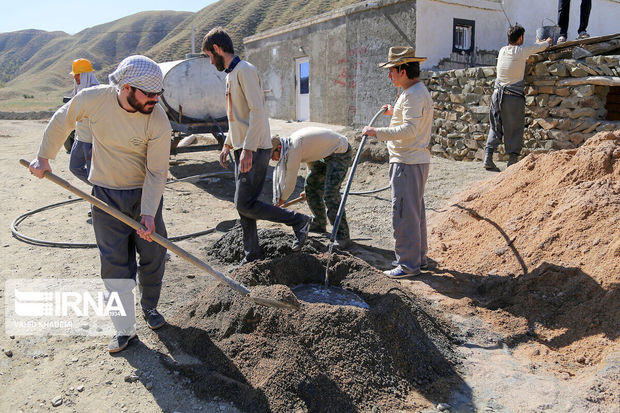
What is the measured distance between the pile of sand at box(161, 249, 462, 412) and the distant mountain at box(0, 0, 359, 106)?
36012 mm

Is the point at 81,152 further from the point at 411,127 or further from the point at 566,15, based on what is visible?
the point at 566,15

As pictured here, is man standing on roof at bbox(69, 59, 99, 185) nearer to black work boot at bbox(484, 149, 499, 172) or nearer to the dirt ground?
the dirt ground

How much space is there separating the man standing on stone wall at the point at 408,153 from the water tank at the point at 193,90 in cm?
485

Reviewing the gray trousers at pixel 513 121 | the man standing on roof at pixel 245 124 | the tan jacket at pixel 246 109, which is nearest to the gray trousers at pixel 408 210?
the man standing on roof at pixel 245 124

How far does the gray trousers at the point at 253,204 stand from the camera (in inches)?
156

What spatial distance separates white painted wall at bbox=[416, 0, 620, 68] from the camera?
1053 cm

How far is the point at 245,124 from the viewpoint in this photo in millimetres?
3918

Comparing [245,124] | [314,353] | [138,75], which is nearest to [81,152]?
[245,124]

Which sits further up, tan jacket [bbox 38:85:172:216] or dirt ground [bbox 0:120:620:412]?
tan jacket [bbox 38:85:172:216]

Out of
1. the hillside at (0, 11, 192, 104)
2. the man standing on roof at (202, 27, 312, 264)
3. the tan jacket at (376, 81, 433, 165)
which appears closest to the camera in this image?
the man standing on roof at (202, 27, 312, 264)

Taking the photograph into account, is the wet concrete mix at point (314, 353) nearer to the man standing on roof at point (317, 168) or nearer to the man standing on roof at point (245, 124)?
the man standing on roof at point (245, 124)

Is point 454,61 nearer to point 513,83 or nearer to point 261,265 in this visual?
point 513,83

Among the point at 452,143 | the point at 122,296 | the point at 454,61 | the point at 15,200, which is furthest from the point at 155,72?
the point at 454,61

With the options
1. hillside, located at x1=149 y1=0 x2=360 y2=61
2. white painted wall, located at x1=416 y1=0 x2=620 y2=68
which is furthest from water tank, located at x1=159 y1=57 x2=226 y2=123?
hillside, located at x1=149 y1=0 x2=360 y2=61
